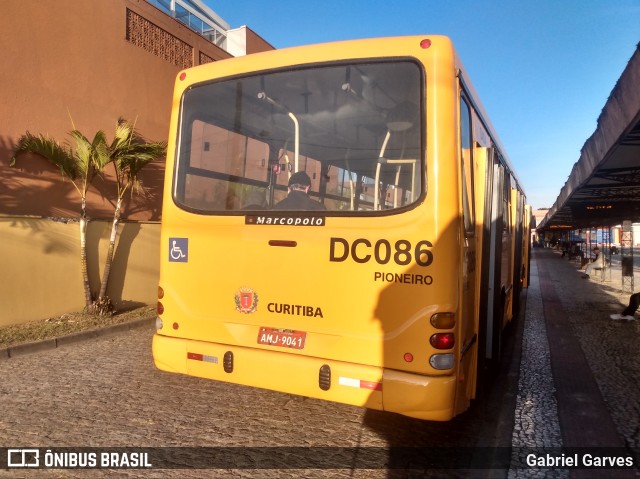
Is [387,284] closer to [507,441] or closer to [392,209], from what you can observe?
[392,209]

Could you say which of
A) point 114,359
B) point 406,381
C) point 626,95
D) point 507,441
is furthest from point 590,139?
point 114,359

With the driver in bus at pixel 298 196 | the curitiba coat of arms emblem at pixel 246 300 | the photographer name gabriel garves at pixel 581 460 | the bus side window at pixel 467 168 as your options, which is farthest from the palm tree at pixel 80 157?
the photographer name gabriel garves at pixel 581 460

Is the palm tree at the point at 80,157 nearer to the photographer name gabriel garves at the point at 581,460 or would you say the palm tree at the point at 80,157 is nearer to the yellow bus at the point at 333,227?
the yellow bus at the point at 333,227

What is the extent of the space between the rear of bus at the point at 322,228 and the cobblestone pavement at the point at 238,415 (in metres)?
0.53

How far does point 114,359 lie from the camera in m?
5.83

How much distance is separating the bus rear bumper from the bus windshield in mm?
1152

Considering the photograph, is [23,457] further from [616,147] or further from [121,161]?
[616,147]

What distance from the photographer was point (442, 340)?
3078mm

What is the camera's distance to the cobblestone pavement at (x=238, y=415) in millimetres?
3525

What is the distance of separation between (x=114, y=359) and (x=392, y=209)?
175 inches

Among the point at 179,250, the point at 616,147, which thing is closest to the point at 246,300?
the point at 179,250

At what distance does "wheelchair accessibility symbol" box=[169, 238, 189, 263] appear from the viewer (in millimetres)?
4000

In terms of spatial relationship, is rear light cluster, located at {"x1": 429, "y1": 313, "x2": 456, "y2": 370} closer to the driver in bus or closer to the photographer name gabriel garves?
the photographer name gabriel garves

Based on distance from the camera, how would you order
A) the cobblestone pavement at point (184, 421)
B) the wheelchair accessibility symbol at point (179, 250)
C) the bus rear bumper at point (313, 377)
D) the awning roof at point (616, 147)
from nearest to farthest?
the bus rear bumper at point (313, 377), the cobblestone pavement at point (184, 421), the wheelchair accessibility symbol at point (179, 250), the awning roof at point (616, 147)
